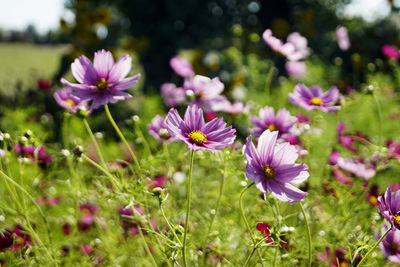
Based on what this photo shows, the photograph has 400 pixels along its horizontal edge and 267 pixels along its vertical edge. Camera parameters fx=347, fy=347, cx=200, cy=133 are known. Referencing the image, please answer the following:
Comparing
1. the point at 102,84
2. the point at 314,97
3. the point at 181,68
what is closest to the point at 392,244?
the point at 314,97

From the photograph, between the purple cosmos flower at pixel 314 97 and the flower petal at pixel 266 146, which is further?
the purple cosmos flower at pixel 314 97

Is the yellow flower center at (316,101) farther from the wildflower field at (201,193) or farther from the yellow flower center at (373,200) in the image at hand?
the yellow flower center at (373,200)

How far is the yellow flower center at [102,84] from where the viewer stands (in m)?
0.69

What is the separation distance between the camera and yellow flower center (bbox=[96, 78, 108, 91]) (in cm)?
69

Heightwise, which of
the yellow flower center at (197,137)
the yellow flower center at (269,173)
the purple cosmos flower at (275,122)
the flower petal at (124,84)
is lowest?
the purple cosmos flower at (275,122)

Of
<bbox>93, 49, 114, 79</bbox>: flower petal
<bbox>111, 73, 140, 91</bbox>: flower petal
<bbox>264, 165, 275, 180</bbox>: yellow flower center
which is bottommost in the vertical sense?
<bbox>264, 165, 275, 180</bbox>: yellow flower center

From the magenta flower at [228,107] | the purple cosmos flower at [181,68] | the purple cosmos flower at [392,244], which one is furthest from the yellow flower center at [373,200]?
the purple cosmos flower at [181,68]

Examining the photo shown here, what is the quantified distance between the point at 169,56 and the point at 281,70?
1814 mm

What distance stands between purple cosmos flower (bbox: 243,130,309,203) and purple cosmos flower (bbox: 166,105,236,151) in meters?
0.05

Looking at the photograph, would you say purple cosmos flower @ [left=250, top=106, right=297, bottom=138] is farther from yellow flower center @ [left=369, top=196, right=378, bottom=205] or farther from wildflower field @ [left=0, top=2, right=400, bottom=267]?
yellow flower center @ [left=369, top=196, right=378, bottom=205]

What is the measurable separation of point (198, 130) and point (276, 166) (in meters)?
0.15

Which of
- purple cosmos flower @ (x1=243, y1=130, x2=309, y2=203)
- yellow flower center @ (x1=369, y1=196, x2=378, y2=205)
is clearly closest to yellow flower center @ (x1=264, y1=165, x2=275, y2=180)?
purple cosmos flower @ (x1=243, y1=130, x2=309, y2=203)

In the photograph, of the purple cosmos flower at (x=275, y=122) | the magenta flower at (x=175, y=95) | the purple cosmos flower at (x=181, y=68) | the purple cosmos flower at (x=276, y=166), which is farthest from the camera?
the purple cosmos flower at (x=181, y=68)

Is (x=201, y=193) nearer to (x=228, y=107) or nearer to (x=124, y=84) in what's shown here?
(x=228, y=107)
